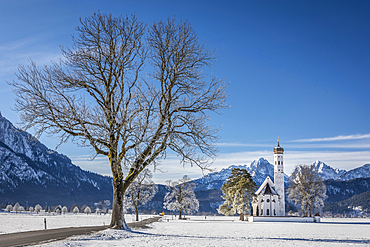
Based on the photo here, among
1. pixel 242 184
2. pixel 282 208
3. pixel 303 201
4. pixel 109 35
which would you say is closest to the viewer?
pixel 109 35

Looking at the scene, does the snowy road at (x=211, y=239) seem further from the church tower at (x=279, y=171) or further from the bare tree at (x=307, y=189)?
the church tower at (x=279, y=171)

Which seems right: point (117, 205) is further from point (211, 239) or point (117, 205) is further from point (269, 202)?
point (269, 202)

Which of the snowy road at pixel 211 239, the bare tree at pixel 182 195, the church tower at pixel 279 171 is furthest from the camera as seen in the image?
the church tower at pixel 279 171

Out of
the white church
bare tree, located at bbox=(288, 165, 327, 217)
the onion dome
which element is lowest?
the white church

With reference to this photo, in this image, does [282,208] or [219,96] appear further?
[282,208]

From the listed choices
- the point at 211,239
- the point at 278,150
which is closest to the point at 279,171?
the point at 278,150

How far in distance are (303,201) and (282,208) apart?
36.1 ft

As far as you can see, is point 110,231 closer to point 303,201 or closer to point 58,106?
point 58,106

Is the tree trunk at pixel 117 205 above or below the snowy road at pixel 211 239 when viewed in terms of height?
above

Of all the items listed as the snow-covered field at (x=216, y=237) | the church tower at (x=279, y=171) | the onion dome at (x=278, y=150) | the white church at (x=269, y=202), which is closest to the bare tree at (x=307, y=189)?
the white church at (x=269, y=202)

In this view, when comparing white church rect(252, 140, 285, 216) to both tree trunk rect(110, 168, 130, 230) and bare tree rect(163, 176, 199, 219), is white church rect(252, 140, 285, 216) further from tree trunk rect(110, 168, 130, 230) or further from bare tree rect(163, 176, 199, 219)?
tree trunk rect(110, 168, 130, 230)

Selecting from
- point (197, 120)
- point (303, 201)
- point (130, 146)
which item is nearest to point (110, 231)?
point (130, 146)

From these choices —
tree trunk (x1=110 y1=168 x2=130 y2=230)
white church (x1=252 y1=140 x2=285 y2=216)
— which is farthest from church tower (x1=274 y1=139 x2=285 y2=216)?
tree trunk (x1=110 y1=168 x2=130 y2=230)

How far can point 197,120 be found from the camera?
1864 centimetres
